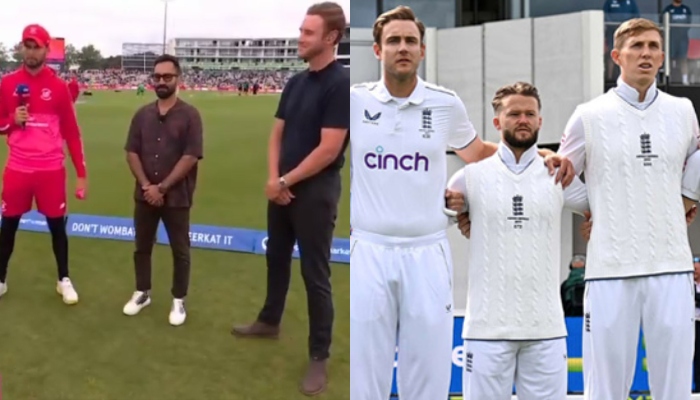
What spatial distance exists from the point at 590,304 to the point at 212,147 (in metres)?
1.46

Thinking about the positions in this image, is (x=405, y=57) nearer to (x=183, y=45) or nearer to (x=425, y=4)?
(x=183, y=45)

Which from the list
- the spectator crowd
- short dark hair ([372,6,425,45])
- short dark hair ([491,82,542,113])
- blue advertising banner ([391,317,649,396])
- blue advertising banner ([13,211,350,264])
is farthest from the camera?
blue advertising banner ([391,317,649,396])

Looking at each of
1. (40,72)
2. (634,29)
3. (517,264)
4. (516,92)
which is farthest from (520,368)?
(40,72)

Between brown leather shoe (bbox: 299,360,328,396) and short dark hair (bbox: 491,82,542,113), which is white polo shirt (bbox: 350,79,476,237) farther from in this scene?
A: brown leather shoe (bbox: 299,360,328,396)

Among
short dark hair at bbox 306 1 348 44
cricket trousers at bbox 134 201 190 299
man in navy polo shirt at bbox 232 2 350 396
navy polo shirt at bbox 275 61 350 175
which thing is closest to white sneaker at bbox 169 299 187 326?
cricket trousers at bbox 134 201 190 299

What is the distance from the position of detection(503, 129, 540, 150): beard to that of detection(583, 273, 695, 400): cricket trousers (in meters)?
0.52

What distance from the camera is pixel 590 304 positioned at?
97.9 inches

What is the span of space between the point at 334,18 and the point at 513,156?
0.78 m

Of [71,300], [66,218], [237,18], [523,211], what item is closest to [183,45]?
[237,18]

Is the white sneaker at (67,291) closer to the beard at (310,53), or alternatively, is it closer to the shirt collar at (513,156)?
the beard at (310,53)

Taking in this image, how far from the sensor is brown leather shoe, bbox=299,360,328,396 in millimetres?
2639

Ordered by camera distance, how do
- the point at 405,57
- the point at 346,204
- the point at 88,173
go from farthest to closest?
the point at 88,173 < the point at 346,204 < the point at 405,57

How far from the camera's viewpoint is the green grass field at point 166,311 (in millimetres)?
2670

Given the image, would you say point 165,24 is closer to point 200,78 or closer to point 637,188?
point 200,78
